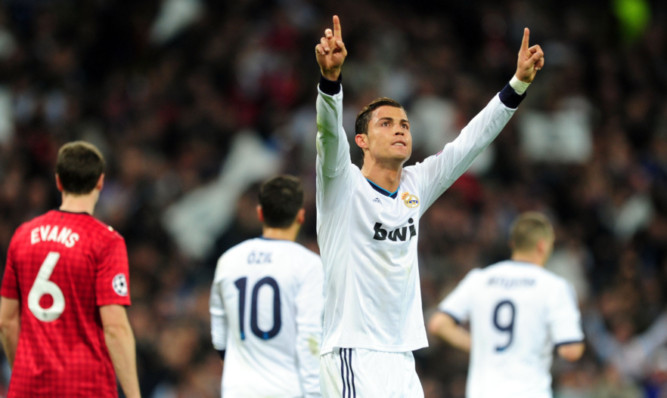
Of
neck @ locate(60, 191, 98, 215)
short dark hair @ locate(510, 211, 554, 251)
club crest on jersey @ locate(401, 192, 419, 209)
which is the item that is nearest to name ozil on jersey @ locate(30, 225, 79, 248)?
neck @ locate(60, 191, 98, 215)

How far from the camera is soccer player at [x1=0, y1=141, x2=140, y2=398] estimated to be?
18.2 ft

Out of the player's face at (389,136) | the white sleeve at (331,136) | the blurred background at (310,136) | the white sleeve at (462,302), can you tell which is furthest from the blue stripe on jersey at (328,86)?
the blurred background at (310,136)

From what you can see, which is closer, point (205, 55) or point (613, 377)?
point (613, 377)

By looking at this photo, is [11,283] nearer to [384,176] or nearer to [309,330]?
[309,330]

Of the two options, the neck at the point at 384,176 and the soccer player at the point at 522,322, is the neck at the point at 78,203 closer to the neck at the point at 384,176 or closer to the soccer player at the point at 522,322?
the neck at the point at 384,176

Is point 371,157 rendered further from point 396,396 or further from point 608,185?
point 608,185

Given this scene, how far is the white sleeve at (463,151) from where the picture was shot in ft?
19.1

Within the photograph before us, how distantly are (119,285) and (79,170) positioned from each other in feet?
2.24

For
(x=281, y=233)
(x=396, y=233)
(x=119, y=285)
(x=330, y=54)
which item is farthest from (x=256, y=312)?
(x=330, y=54)

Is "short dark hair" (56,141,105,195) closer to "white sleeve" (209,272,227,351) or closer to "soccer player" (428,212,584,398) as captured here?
"white sleeve" (209,272,227,351)

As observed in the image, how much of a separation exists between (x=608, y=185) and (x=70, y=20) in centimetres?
788

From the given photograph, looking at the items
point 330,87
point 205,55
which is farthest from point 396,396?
point 205,55

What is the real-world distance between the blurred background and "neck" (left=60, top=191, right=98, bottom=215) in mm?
4851

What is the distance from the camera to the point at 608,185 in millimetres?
14000
